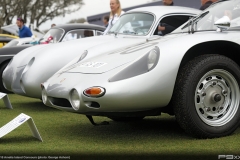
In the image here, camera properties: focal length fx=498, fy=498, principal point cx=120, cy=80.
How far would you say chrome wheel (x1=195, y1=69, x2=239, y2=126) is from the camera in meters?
4.41

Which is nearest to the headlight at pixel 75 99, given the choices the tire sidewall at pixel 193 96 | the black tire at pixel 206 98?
the black tire at pixel 206 98

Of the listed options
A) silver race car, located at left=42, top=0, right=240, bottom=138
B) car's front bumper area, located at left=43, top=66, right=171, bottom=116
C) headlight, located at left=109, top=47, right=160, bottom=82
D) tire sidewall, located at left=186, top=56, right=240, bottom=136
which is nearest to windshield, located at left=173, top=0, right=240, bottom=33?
silver race car, located at left=42, top=0, right=240, bottom=138

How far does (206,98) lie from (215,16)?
4.20 ft

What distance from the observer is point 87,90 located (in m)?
4.32

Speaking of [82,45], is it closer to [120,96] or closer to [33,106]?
[33,106]

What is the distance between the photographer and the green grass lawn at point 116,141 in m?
3.98

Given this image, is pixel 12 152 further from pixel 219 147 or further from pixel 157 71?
pixel 219 147

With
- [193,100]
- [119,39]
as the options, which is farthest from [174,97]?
[119,39]

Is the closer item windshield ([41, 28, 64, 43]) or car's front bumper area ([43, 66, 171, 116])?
car's front bumper area ([43, 66, 171, 116])

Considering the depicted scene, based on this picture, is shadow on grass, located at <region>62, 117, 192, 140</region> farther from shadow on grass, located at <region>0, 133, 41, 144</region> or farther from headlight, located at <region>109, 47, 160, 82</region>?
headlight, located at <region>109, 47, 160, 82</region>

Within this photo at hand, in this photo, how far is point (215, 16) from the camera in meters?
5.36

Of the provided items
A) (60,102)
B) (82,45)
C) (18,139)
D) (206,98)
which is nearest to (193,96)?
(206,98)

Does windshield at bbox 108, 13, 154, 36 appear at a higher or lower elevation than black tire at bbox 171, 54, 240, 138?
higher

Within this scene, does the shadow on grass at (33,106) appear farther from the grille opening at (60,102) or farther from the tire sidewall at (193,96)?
the tire sidewall at (193,96)
